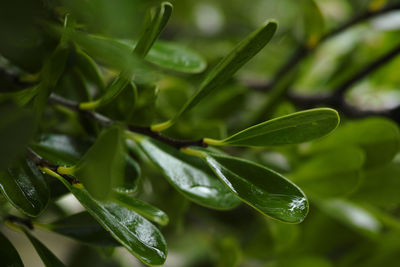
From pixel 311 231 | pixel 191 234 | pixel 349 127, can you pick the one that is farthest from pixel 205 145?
pixel 191 234

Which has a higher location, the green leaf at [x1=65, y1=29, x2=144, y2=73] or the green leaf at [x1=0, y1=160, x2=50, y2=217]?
the green leaf at [x1=65, y1=29, x2=144, y2=73]

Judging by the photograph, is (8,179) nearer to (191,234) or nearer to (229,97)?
(229,97)

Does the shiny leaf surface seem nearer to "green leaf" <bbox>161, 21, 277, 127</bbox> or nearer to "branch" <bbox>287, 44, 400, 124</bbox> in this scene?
"green leaf" <bbox>161, 21, 277, 127</bbox>

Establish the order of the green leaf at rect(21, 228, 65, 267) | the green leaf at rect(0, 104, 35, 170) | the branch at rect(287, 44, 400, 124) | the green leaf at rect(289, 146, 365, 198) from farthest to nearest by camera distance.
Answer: the branch at rect(287, 44, 400, 124)
the green leaf at rect(289, 146, 365, 198)
the green leaf at rect(21, 228, 65, 267)
the green leaf at rect(0, 104, 35, 170)

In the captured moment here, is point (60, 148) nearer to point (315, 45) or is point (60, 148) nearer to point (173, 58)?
point (173, 58)

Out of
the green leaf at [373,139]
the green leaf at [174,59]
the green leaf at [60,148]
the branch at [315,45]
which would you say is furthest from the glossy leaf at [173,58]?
the branch at [315,45]

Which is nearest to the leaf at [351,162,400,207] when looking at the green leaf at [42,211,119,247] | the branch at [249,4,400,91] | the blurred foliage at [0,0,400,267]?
the blurred foliage at [0,0,400,267]

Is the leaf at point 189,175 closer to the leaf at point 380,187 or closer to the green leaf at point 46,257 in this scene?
the green leaf at point 46,257
